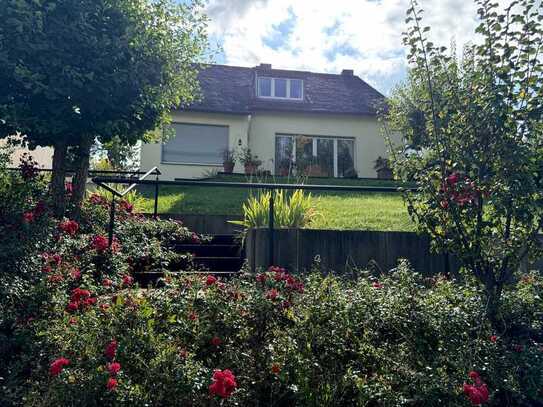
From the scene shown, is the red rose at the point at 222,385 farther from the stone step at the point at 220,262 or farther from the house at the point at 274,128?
the house at the point at 274,128

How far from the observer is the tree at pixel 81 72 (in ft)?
16.2

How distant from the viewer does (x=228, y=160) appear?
47.4ft

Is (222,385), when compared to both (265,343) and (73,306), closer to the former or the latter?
(265,343)

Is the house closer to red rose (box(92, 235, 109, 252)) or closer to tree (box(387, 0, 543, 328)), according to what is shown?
red rose (box(92, 235, 109, 252))

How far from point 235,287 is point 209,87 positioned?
14.6m

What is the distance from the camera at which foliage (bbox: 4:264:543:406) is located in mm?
2219

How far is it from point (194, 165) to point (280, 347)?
13002 millimetres

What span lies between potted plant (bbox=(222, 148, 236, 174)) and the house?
0.37m

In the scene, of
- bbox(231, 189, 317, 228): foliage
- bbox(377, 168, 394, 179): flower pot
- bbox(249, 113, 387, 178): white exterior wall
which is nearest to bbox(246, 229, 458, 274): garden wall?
bbox(231, 189, 317, 228): foliage

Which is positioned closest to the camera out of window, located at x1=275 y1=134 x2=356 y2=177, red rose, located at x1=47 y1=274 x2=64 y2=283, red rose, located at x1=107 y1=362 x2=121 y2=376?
red rose, located at x1=107 y1=362 x2=121 y2=376

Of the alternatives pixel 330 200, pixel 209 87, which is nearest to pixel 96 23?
pixel 330 200

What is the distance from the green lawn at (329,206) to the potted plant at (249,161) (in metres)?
3.61

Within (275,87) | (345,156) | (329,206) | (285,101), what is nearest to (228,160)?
(285,101)

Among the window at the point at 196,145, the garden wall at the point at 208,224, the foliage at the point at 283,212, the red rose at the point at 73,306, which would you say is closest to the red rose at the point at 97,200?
the garden wall at the point at 208,224
